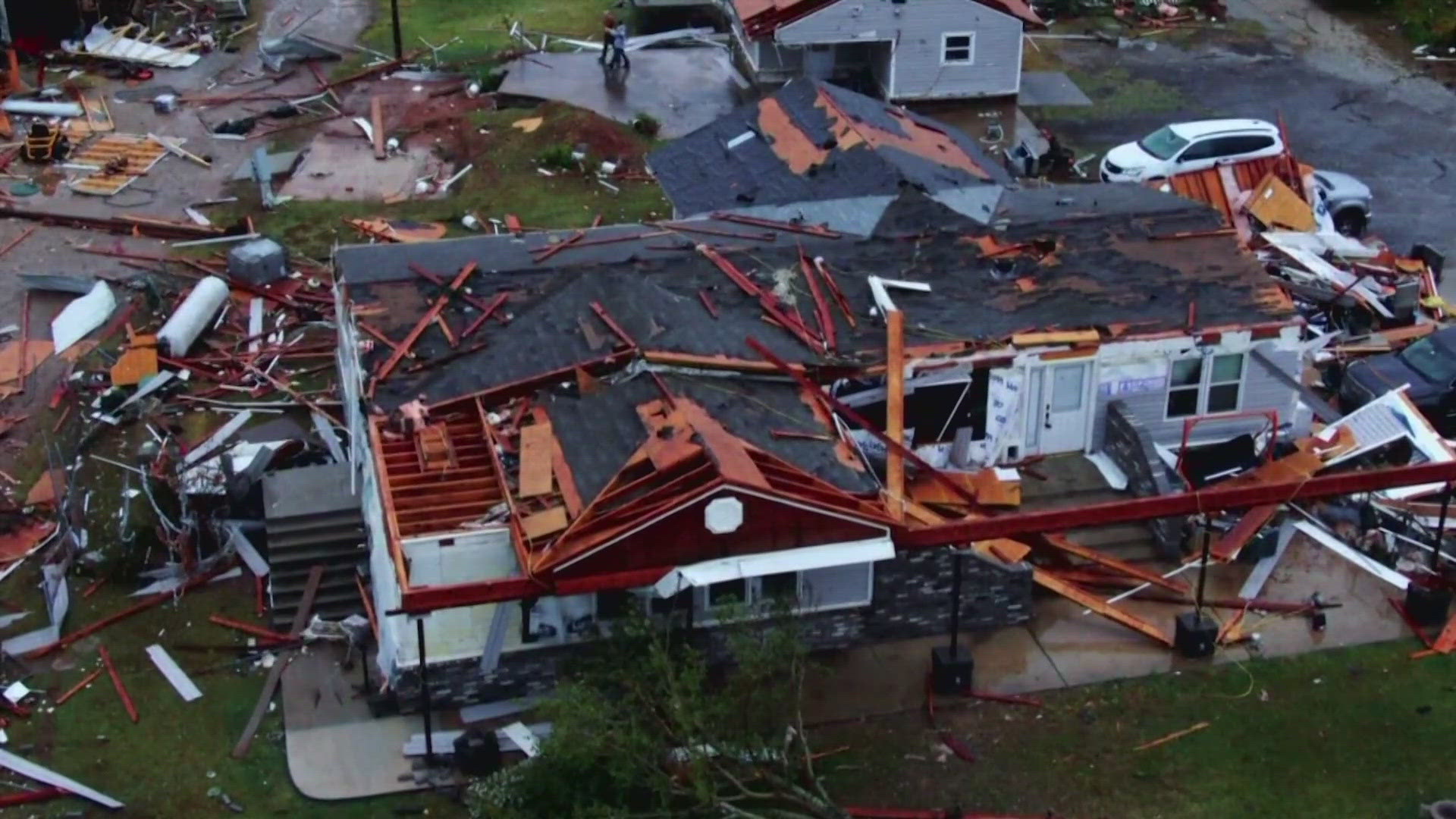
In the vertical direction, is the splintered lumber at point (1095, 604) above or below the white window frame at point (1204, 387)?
below

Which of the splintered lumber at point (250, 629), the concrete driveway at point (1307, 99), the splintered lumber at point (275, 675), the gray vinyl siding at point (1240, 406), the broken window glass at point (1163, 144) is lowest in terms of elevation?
the concrete driveway at point (1307, 99)

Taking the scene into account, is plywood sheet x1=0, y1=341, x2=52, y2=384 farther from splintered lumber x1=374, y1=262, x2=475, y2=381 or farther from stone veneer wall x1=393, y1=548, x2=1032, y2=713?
stone veneer wall x1=393, y1=548, x2=1032, y2=713

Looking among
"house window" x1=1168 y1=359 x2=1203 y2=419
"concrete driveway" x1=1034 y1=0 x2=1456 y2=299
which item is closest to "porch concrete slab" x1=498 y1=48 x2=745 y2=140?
"concrete driveway" x1=1034 y1=0 x2=1456 y2=299

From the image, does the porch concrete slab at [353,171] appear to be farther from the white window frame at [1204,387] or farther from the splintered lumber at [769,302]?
the white window frame at [1204,387]

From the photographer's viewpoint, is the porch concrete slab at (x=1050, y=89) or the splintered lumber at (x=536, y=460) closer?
the splintered lumber at (x=536, y=460)

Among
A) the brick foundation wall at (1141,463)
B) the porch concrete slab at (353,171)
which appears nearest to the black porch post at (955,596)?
the brick foundation wall at (1141,463)

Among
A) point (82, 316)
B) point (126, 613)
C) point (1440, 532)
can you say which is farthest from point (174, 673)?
point (1440, 532)

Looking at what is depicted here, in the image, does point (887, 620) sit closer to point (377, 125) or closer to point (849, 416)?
point (849, 416)
